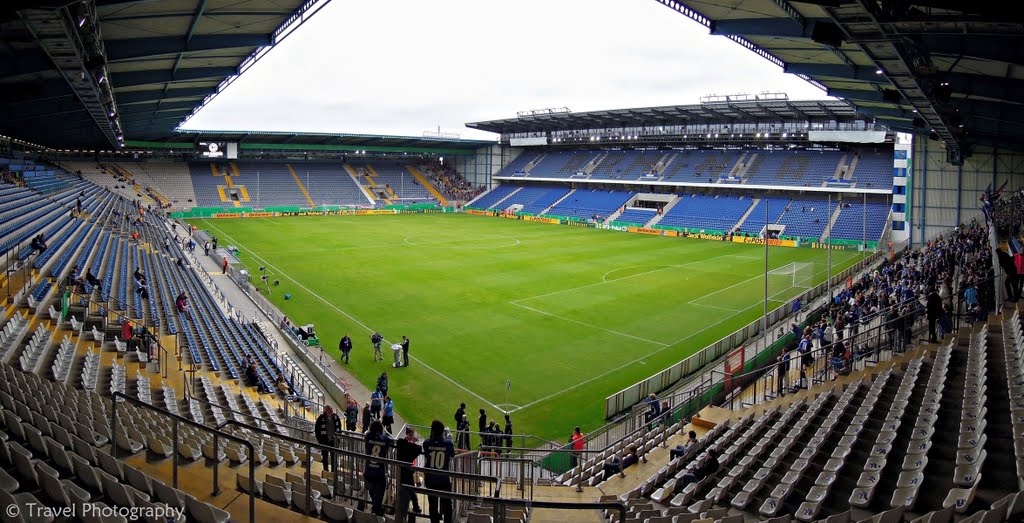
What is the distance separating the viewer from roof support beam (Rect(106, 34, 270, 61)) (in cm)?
1952

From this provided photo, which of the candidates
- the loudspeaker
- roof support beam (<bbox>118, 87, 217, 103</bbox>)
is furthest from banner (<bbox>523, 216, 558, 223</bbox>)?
the loudspeaker

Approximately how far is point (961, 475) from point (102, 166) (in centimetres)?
8808

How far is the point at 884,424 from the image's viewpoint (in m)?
10.3

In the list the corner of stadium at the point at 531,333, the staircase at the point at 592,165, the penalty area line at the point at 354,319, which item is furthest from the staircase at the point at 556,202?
the penalty area line at the point at 354,319

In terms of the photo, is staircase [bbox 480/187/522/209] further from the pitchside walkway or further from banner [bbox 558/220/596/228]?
the pitchside walkway

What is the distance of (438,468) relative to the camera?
8.14m

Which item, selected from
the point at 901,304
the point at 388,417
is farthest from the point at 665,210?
the point at 388,417

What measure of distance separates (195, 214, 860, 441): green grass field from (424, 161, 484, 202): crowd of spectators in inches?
1334

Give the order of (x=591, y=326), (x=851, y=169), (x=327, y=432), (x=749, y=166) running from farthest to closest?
(x=749, y=166)
(x=851, y=169)
(x=591, y=326)
(x=327, y=432)

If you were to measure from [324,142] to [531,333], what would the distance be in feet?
216

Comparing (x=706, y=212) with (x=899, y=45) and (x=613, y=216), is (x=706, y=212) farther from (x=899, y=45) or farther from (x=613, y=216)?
(x=899, y=45)

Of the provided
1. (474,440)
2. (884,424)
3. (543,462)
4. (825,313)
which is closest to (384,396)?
(474,440)

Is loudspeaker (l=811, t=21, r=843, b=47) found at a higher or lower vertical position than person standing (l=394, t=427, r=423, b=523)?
higher

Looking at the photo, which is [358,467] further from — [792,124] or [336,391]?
[792,124]
